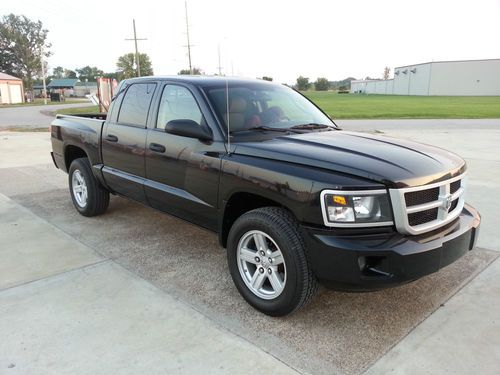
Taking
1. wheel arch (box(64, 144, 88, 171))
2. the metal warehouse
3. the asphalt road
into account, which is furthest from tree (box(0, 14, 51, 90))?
wheel arch (box(64, 144, 88, 171))

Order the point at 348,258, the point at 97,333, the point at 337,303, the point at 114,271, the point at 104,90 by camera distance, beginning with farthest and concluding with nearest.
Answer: the point at 104,90 → the point at 114,271 → the point at 337,303 → the point at 97,333 → the point at 348,258

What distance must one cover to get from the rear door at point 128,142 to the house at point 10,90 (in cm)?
6266

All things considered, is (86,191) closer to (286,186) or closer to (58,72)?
(286,186)

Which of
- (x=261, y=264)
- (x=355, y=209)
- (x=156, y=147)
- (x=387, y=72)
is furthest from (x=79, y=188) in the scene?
(x=387, y=72)

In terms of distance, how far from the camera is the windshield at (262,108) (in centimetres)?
383

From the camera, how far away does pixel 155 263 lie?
166 inches

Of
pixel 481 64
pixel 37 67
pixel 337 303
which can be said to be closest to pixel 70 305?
A: pixel 337 303

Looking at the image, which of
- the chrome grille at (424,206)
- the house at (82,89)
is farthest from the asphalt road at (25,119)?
the house at (82,89)

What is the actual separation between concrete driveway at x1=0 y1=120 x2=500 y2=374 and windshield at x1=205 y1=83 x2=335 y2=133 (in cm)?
139

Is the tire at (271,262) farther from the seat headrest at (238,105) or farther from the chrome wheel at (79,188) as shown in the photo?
the chrome wheel at (79,188)

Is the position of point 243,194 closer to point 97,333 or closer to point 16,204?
point 97,333

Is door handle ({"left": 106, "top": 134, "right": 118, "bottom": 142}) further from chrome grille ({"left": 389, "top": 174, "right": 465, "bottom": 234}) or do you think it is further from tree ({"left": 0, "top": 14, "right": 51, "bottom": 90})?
tree ({"left": 0, "top": 14, "right": 51, "bottom": 90})

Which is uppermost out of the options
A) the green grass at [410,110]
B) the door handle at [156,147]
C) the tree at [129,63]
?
the tree at [129,63]

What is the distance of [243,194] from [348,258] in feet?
3.43
